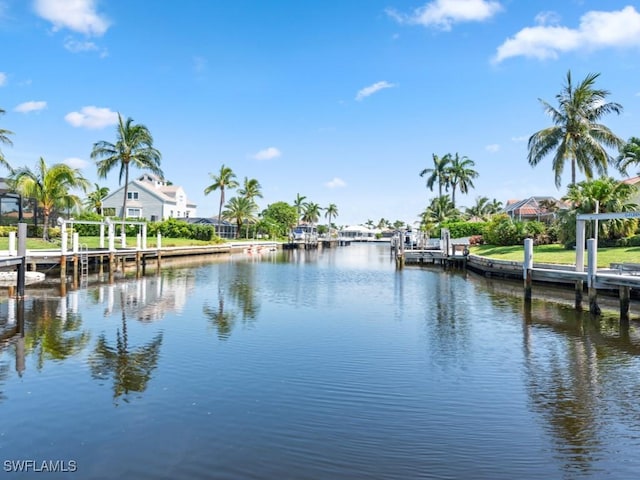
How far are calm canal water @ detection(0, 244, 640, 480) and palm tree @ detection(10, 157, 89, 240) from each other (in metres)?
28.5

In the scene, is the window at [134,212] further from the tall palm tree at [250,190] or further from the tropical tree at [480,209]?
the tropical tree at [480,209]

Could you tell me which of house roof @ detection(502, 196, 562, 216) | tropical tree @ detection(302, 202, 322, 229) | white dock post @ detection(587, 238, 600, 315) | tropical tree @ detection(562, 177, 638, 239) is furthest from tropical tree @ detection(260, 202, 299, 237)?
white dock post @ detection(587, 238, 600, 315)

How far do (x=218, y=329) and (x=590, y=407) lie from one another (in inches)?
423

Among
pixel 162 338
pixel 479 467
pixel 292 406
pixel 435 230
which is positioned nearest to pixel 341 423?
pixel 292 406

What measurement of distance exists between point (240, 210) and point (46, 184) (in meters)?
44.8

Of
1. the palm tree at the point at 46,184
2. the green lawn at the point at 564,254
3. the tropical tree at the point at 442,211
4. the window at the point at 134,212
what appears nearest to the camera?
the green lawn at the point at 564,254

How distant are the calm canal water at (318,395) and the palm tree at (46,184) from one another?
28.5 m

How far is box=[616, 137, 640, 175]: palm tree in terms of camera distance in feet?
127

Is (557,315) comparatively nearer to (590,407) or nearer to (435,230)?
(590,407)

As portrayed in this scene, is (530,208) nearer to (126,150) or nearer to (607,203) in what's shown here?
(607,203)

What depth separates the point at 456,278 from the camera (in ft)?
121

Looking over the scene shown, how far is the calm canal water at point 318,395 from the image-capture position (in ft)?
23.4

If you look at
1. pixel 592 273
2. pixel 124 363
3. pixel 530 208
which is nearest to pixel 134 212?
pixel 530 208

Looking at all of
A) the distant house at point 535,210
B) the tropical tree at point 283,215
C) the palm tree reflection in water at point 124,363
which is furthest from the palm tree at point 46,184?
the tropical tree at point 283,215
